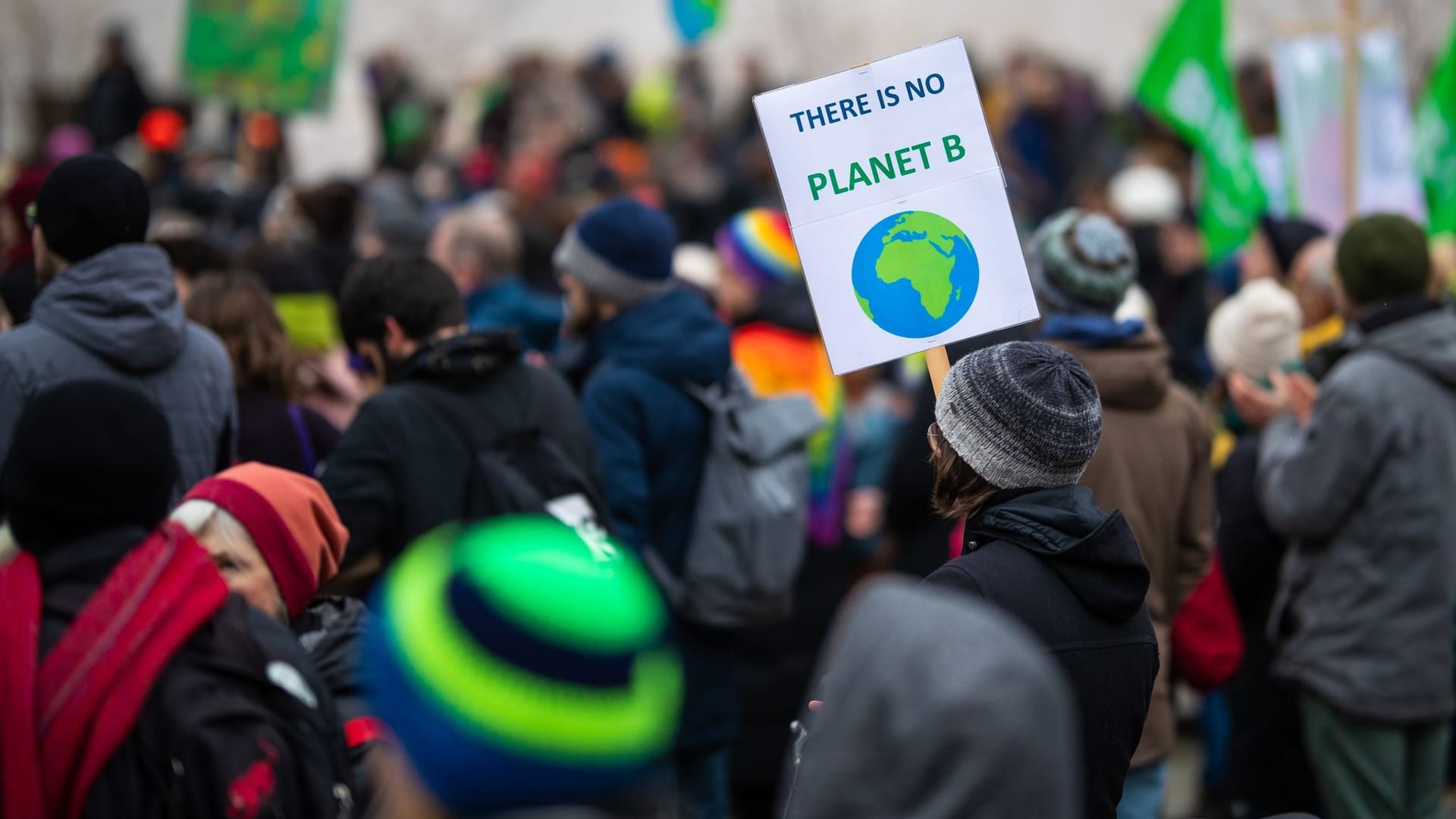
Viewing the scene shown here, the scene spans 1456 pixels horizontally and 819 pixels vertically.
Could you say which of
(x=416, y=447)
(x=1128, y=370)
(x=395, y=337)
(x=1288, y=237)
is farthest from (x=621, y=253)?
(x=1288, y=237)

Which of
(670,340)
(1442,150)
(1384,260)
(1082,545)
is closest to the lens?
(1082,545)

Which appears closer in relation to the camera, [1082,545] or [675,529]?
[1082,545]

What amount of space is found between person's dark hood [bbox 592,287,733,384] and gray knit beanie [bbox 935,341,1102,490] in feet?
6.47

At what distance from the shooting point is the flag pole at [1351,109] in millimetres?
7289

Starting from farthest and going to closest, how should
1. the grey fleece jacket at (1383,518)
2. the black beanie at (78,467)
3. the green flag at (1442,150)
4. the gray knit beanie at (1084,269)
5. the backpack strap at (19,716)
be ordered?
the green flag at (1442,150), the grey fleece jacket at (1383,518), the gray knit beanie at (1084,269), the black beanie at (78,467), the backpack strap at (19,716)

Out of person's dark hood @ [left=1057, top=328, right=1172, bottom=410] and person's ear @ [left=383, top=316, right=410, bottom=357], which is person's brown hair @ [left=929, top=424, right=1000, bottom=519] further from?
person's ear @ [left=383, top=316, right=410, bottom=357]

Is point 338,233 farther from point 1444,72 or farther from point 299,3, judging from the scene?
point 1444,72

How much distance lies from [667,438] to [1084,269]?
4.42 ft

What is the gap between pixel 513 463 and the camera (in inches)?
154

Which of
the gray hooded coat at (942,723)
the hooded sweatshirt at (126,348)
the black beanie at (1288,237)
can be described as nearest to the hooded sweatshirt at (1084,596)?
the gray hooded coat at (942,723)

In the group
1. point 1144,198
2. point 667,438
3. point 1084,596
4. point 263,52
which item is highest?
point 263,52

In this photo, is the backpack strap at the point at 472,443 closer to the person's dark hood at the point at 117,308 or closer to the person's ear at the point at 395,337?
the person's ear at the point at 395,337

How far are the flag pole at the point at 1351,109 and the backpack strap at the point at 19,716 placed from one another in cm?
649

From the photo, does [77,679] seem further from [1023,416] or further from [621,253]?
[621,253]
